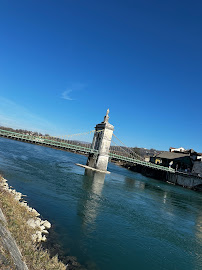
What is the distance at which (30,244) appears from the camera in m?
7.39

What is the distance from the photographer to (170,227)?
50.8 feet

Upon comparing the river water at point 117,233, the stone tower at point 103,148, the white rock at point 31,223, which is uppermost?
the stone tower at point 103,148

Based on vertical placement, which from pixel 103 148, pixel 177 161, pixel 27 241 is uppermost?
pixel 177 161

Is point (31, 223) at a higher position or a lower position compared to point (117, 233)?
higher

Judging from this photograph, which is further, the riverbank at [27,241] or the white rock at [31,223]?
the white rock at [31,223]

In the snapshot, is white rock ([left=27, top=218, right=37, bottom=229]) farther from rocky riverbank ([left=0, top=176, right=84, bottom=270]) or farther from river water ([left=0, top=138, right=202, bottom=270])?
river water ([left=0, top=138, right=202, bottom=270])

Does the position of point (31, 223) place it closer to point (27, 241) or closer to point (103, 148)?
point (27, 241)

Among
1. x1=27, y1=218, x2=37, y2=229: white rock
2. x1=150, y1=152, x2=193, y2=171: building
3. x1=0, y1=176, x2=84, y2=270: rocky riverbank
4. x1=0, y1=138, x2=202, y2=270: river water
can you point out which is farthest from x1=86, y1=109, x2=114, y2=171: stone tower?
x1=27, y1=218, x2=37, y2=229: white rock

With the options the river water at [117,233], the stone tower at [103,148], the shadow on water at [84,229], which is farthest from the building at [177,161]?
the shadow on water at [84,229]

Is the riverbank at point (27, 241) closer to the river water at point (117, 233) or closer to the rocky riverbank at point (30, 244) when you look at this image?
the rocky riverbank at point (30, 244)

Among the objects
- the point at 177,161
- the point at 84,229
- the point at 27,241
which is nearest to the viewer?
the point at 27,241

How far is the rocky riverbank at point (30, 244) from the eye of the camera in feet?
17.2

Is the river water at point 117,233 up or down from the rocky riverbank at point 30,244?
down

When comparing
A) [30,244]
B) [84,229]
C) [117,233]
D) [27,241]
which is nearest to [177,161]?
[117,233]
